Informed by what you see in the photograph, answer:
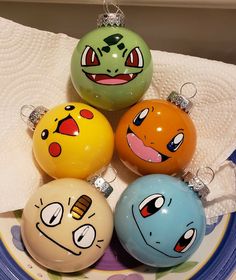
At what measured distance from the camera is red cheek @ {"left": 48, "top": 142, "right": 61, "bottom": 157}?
2.15ft

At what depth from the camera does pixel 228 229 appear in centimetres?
69

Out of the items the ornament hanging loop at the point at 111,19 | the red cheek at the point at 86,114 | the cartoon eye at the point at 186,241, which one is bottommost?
the cartoon eye at the point at 186,241

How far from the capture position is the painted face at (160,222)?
616mm

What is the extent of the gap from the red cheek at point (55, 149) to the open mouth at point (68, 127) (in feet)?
0.07

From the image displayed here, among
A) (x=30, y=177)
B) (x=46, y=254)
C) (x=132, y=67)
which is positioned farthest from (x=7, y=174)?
(x=132, y=67)

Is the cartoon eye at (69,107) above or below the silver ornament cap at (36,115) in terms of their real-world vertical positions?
above

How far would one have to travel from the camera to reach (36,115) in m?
0.70

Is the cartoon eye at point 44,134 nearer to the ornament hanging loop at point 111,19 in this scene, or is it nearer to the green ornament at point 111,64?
the green ornament at point 111,64

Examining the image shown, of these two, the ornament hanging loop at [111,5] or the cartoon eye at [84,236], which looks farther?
the ornament hanging loop at [111,5]

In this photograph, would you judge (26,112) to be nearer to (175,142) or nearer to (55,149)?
(55,149)

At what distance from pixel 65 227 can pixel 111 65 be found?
0.24 meters

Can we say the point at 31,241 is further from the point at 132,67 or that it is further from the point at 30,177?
the point at 132,67

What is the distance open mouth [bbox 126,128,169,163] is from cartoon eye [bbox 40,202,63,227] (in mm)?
141

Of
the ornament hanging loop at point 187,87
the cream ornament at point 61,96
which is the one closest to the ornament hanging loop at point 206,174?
the cream ornament at point 61,96
